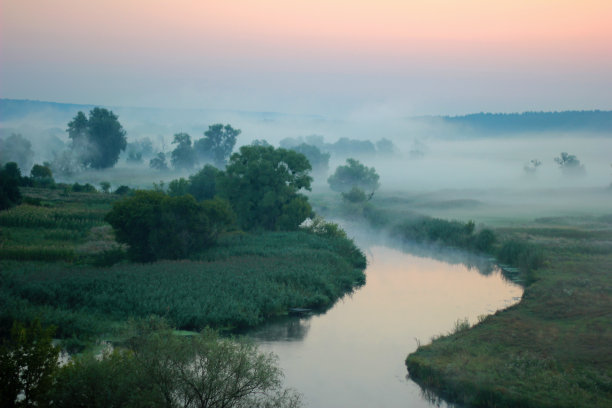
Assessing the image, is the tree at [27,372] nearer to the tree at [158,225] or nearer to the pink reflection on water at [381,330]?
the pink reflection on water at [381,330]

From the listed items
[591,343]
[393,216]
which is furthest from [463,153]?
[591,343]

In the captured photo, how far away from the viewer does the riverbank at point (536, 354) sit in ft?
63.5

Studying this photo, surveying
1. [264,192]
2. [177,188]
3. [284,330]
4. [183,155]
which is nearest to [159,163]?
[183,155]

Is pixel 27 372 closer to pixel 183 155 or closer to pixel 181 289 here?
pixel 181 289

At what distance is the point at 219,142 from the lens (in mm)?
141500

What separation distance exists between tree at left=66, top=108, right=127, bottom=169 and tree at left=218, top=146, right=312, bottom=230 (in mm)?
68409

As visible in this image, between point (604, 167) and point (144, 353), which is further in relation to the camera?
point (604, 167)

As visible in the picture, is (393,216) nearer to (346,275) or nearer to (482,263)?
(482,263)

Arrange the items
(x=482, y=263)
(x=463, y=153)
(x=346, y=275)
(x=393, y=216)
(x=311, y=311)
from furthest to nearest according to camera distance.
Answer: (x=463, y=153)
(x=393, y=216)
(x=482, y=263)
(x=346, y=275)
(x=311, y=311)

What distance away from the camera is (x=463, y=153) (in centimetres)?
19250

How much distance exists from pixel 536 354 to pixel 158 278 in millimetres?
20838

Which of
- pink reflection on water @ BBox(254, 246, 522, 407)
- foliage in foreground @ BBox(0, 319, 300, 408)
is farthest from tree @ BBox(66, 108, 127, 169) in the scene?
foliage in foreground @ BBox(0, 319, 300, 408)

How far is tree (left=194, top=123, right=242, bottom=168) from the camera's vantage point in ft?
462

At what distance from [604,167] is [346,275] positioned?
375ft
